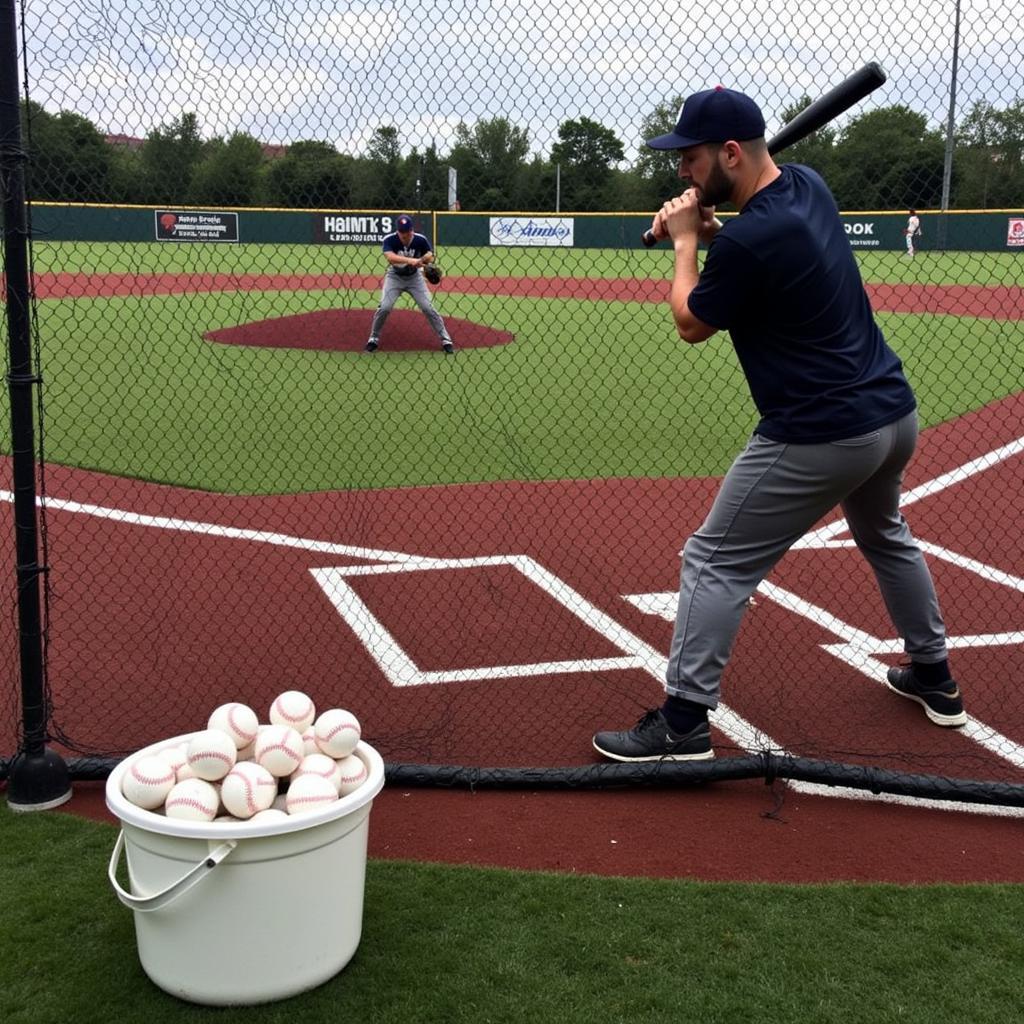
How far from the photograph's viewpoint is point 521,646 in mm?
5102

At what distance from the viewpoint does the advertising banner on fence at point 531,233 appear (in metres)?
7.39

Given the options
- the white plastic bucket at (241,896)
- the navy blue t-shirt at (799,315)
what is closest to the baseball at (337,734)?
the white plastic bucket at (241,896)

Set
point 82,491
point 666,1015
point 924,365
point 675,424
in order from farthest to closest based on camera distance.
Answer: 1. point 924,365
2. point 675,424
3. point 82,491
4. point 666,1015

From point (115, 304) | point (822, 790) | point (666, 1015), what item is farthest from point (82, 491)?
point (115, 304)

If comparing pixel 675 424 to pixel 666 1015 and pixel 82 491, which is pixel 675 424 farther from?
pixel 666 1015

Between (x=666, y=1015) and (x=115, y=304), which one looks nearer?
(x=666, y=1015)

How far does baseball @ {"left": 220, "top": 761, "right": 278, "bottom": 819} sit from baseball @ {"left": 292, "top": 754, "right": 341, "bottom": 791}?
10 centimetres

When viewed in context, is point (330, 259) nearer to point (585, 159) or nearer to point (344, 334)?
point (585, 159)

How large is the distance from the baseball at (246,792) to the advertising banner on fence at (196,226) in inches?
120

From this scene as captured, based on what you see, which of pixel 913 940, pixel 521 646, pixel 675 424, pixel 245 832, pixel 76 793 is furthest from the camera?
pixel 675 424

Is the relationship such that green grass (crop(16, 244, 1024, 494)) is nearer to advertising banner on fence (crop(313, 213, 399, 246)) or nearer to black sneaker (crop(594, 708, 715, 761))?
advertising banner on fence (crop(313, 213, 399, 246))

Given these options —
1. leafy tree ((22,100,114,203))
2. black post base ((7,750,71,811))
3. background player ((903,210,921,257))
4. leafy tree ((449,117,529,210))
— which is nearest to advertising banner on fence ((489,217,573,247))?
leafy tree ((449,117,529,210))

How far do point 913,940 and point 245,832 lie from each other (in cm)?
183

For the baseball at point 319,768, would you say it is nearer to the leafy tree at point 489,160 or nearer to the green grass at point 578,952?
the green grass at point 578,952
